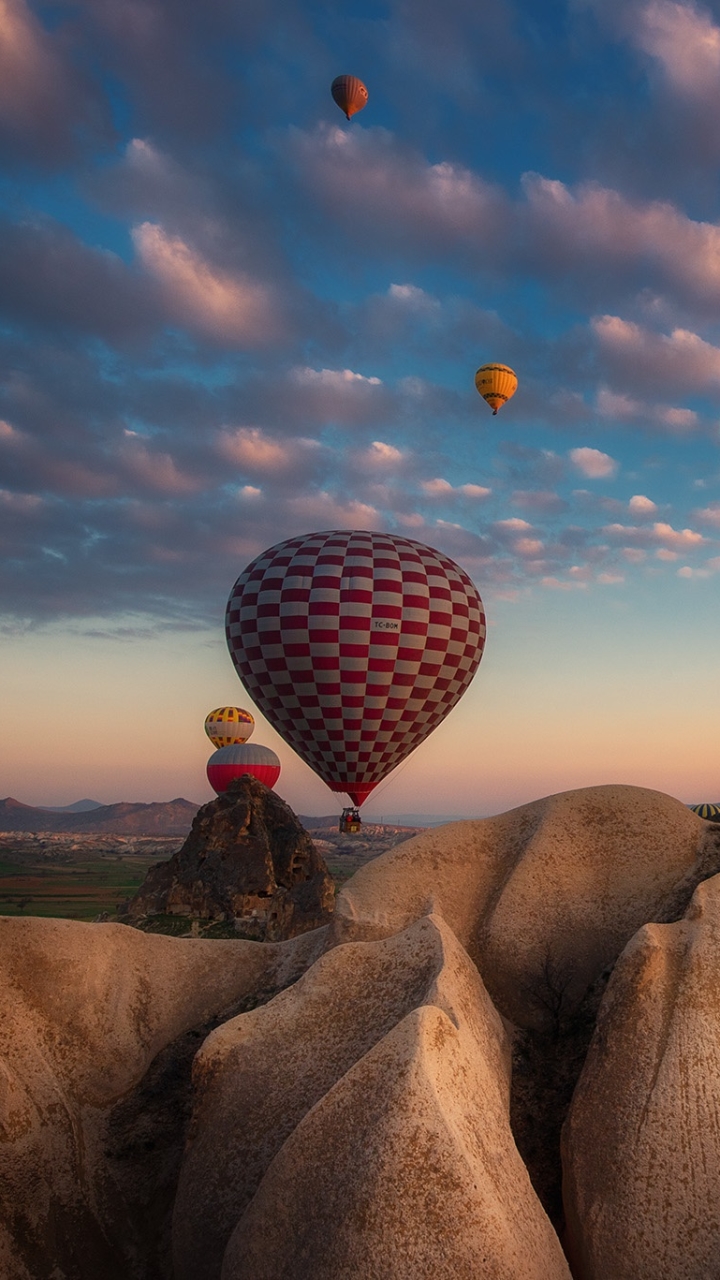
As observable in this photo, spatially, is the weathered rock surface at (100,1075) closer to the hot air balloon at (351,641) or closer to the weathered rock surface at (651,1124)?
the weathered rock surface at (651,1124)

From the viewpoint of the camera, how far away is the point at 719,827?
1169cm

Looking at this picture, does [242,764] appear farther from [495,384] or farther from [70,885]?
[70,885]

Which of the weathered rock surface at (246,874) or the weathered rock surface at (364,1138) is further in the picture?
the weathered rock surface at (246,874)

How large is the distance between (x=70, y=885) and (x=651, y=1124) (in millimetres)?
141620

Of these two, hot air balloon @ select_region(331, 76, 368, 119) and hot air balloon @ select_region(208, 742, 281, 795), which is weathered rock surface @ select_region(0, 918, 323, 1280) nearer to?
hot air balloon @ select_region(331, 76, 368, 119)

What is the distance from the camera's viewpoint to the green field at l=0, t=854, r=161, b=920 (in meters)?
109

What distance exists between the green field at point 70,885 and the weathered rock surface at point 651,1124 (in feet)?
274

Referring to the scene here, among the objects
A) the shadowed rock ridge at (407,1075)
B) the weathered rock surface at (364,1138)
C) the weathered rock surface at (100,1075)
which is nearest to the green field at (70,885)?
the weathered rock surface at (100,1075)

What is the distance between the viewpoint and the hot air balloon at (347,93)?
51.7 meters

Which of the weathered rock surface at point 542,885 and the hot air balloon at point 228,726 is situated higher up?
the hot air balloon at point 228,726

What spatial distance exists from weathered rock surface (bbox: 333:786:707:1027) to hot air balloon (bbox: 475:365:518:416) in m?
43.7

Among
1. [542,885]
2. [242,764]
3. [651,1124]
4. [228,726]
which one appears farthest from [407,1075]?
[228,726]

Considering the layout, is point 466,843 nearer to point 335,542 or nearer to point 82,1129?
point 82,1129

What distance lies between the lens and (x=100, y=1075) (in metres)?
9.84
